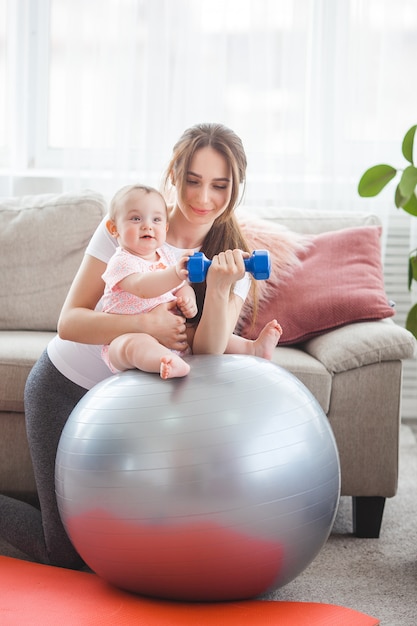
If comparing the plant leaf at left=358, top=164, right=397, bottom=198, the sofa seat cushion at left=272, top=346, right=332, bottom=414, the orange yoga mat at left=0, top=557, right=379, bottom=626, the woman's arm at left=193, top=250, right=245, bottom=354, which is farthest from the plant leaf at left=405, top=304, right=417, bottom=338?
the orange yoga mat at left=0, top=557, right=379, bottom=626

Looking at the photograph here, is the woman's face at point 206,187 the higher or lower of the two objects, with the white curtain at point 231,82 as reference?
lower

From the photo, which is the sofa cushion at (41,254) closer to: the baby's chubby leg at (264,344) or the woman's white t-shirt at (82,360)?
the woman's white t-shirt at (82,360)

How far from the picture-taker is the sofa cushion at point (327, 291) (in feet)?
8.22

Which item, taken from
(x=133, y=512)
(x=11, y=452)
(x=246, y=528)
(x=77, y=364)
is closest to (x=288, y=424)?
(x=246, y=528)

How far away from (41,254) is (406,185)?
1292 mm

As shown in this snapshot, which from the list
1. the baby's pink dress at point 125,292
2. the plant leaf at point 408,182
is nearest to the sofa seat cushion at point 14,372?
the baby's pink dress at point 125,292

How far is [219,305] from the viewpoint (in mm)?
1748

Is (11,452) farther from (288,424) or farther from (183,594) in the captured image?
(288,424)

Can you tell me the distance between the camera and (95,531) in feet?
5.18

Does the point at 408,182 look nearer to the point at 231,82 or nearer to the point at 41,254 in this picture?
the point at 41,254

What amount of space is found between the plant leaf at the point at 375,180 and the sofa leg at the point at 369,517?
878 millimetres

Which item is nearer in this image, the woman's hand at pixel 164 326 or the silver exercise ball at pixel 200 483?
the silver exercise ball at pixel 200 483

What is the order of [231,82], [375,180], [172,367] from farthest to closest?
[231,82]
[375,180]
[172,367]

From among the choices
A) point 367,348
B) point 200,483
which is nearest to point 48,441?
point 200,483
